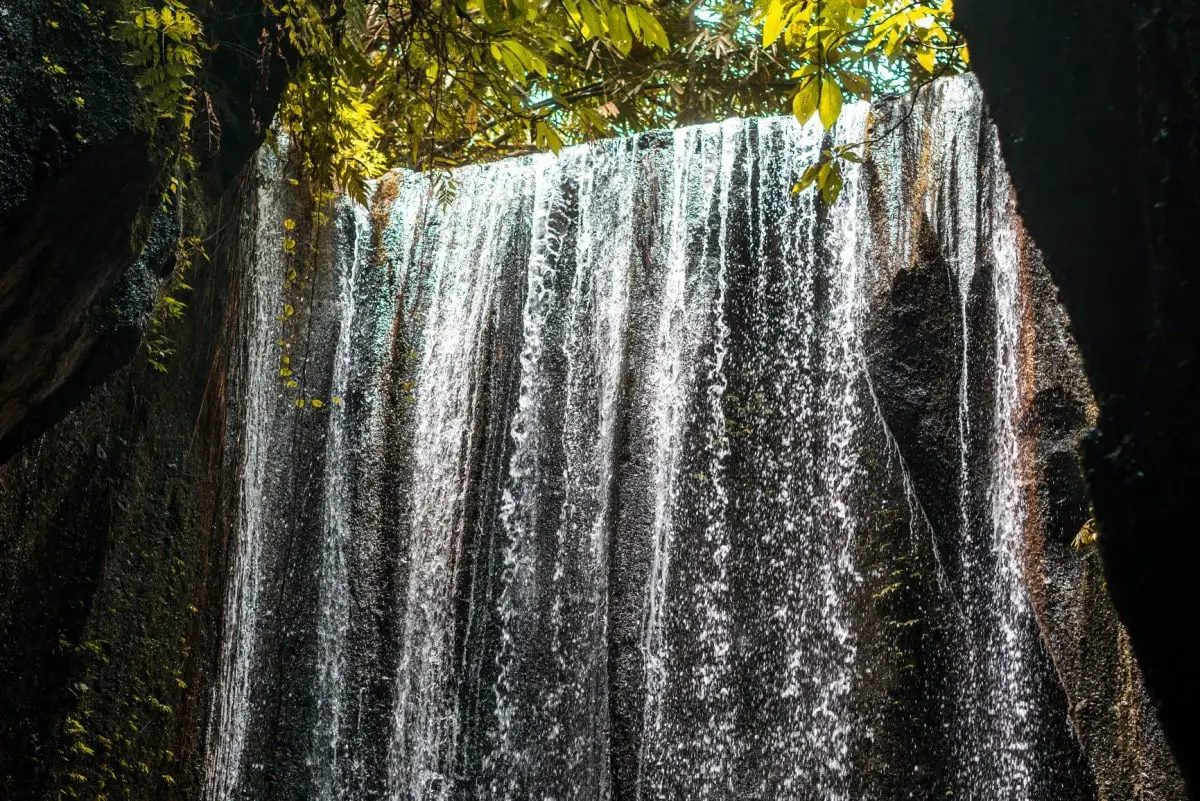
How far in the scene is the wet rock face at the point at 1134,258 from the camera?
1108mm

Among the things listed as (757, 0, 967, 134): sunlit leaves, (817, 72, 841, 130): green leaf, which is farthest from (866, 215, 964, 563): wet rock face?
(817, 72, 841, 130): green leaf

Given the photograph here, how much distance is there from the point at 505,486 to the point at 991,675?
2540 mm

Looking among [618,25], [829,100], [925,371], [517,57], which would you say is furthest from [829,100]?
[925,371]

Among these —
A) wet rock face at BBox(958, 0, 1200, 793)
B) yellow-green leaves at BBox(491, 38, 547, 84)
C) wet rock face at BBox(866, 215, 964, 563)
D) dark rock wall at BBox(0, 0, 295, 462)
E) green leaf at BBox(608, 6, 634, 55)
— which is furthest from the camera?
wet rock face at BBox(866, 215, 964, 563)

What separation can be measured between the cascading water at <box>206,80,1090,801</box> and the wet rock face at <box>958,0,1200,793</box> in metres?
3.84

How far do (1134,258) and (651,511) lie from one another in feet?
14.4

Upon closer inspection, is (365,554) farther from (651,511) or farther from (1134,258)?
(1134,258)

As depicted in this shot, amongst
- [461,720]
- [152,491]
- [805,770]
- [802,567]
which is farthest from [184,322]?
[805,770]

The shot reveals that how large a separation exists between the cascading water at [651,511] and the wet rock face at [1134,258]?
3841 mm

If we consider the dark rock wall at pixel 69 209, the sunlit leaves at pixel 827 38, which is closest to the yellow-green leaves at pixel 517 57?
the sunlit leaves at pixel 827 38

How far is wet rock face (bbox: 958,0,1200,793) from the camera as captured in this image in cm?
111

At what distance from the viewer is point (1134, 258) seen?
3.88 feet

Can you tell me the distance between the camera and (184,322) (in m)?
4.30

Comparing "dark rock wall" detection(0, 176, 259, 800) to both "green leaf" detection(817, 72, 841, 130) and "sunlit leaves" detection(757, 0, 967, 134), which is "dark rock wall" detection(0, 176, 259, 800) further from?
"green leaf" detection(817, 72, 841, 130)
